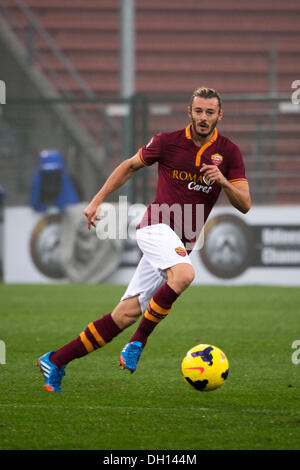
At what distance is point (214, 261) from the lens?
1232 centimetres

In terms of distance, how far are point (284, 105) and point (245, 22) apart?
6.30 m

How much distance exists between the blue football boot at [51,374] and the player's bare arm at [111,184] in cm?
86

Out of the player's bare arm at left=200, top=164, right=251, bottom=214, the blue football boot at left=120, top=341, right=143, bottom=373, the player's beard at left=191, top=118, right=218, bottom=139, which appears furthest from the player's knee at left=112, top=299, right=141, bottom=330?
the player's beard at left=191, top=118, right=218, bottom=139


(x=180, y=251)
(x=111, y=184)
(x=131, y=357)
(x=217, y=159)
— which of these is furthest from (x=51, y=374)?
(x=217, y=159)

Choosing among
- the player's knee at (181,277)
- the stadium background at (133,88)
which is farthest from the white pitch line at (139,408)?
the stadium background at (133,88)

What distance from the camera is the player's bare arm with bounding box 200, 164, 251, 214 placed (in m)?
4.91

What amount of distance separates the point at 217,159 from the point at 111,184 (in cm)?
67

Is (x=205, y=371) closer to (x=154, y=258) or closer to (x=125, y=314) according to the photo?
(x=125, y=314)

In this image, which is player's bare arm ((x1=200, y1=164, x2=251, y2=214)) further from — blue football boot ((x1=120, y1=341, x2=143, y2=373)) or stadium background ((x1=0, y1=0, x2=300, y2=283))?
stadium background ((x1=0, y1=0, x2=300, y2=283))

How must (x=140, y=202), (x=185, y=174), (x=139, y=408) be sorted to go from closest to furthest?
(x=139, y=408)
(x=185, y=174)
(x=140, y=202)

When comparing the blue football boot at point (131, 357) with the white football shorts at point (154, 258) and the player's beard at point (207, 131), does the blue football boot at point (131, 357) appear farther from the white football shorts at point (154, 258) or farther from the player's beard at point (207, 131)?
the player's beard at point (207, 131)

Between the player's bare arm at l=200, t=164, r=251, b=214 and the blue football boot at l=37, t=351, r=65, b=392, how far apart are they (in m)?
1.42

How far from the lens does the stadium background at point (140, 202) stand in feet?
15.1

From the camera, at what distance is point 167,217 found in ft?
17.8
